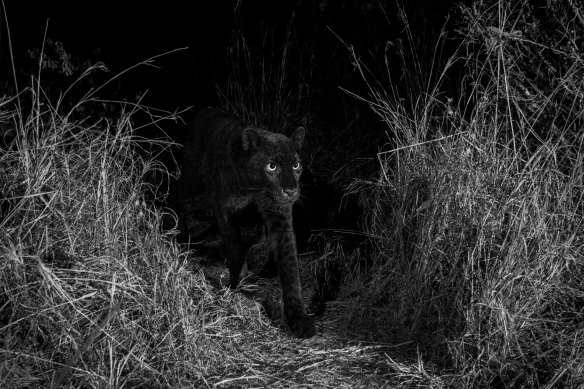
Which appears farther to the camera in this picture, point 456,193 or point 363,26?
point 363,26

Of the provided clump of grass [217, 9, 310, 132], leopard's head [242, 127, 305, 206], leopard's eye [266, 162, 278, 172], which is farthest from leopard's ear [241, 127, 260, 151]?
clump of grass [217, 9, 310, 132]

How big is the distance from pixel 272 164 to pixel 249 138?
0.88 feet

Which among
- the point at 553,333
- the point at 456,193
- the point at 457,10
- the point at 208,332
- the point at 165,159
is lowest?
the point at 165,159

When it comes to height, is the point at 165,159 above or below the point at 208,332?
below

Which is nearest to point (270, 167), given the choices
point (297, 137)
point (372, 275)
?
point (297, 137)

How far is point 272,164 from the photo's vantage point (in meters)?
5.18

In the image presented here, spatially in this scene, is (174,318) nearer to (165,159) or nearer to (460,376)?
(460,376)

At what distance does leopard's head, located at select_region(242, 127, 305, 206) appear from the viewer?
5.09 m

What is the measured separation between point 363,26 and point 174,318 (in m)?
3.81

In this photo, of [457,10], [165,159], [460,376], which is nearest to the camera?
[460,376]

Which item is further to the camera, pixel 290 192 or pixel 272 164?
pixel 272 164

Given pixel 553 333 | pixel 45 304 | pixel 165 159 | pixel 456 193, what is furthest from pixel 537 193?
pixel 165 159

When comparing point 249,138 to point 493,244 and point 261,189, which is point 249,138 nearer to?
point 261,189

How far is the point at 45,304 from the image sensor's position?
359cm
